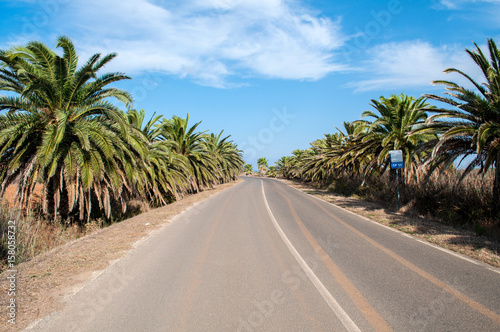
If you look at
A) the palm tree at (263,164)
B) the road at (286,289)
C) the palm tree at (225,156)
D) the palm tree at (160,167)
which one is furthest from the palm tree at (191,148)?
the palm tree at (263,164)

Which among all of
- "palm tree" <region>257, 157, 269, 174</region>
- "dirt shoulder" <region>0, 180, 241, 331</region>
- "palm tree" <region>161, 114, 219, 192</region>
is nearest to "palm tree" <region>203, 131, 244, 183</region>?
"palm tree" <region>161, 114, 219, 192</region>

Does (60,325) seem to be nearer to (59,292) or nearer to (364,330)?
(59,292)

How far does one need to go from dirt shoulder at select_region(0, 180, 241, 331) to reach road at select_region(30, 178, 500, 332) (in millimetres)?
249

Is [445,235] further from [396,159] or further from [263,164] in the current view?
[263,164]

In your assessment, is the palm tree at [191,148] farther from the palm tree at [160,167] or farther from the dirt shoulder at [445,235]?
the dirt shoulder at [445,235]

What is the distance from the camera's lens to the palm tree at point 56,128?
9.38m

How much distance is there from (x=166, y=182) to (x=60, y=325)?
16.5 meters

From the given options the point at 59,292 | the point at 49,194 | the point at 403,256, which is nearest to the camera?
the point at 59,292

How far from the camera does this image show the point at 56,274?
5.12m

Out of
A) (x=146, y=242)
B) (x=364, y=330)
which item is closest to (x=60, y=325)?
(x=364, y=330)

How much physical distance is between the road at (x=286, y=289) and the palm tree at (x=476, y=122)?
3.82m

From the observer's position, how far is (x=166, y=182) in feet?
64.9

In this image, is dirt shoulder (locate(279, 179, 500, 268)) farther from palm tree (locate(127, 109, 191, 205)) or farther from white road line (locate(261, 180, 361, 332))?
palm tree (locate(127, 109, 191, 205))

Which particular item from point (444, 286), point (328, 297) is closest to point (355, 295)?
Answer: point (328, 297)
